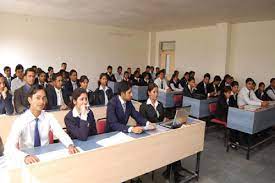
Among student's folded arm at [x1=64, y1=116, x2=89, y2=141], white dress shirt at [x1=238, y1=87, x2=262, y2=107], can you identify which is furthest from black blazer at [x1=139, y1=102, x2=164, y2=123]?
white dress shirt at [x1=238, y1=87, x2=262, y2=107]

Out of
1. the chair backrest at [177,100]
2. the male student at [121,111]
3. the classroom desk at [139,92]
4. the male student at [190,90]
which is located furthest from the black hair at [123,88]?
the classroom desk at [139,92]

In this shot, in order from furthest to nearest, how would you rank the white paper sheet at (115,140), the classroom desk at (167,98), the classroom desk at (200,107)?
the classroom desk at (167,98) → the classroom desk at (200,107) → the white paper sheet at (115,140)

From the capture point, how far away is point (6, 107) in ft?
11.0

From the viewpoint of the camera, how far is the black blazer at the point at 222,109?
15.0ft

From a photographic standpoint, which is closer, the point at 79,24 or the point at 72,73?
the point at 72,73

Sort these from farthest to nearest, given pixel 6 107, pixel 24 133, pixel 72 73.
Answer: pixel 72 73 < pixel 6 107 < pixel 24 133

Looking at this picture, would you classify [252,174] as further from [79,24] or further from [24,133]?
[79,24]

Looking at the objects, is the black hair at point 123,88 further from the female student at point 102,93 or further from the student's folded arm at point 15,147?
the female student at point 102,93

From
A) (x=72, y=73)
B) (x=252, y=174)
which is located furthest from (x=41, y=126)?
(x=72, y=73)

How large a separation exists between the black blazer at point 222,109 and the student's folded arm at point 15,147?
3738 mm

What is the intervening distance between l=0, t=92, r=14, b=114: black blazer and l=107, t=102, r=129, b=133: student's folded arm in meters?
1.54

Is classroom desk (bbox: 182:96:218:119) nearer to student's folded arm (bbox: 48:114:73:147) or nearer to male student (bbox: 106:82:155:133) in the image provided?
male student (bbox: 106:82:155:133)

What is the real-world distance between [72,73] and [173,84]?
129 inches

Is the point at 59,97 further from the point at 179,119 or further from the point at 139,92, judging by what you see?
the point at 139,92
